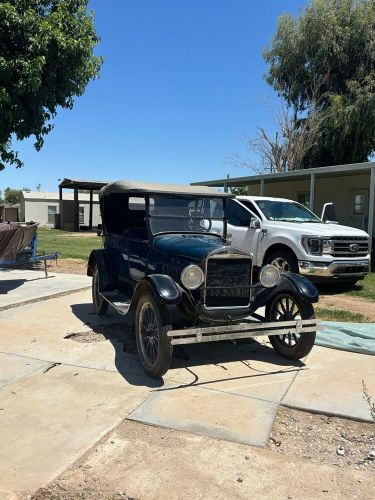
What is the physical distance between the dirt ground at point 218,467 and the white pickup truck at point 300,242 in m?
5.65

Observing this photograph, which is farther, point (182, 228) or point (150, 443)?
point (182, 228)

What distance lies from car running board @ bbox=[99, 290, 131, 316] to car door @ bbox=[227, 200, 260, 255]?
4.44 m

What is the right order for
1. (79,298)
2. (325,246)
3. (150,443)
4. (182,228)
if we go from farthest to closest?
(325,246)
(79,298)
(182,228)
(150,443)

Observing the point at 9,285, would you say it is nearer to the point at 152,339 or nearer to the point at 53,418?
the point at 152,339

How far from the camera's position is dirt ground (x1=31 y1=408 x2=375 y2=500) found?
2928mm

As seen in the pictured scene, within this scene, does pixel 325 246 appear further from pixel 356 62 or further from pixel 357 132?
pixel 356 62

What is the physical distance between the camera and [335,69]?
2378 centimetres

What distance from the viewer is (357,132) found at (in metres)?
22.3

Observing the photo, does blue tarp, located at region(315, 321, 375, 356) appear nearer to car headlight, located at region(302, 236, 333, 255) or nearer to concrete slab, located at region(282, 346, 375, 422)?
concrete slab, located at region(282, 346, 375, 422)

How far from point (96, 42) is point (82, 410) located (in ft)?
32.1

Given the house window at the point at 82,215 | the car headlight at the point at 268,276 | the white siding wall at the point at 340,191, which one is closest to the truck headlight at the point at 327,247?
the car headlight at the point at 268,276

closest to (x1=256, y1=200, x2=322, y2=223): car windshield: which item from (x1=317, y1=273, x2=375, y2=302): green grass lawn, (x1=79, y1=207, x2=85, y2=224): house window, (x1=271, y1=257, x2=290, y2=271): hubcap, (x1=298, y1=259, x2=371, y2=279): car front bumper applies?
(x1=271, y1=257, x2=290, y2=271): hubcap

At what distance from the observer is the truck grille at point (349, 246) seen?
9430mm

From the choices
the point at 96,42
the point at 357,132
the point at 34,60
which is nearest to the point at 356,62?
the point at 357,132
